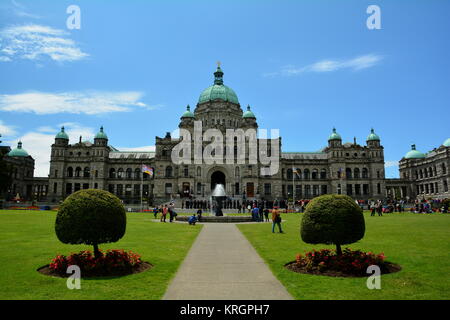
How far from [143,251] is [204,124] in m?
62.2

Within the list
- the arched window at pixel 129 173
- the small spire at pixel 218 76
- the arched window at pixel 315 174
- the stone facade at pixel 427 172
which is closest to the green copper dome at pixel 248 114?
the small spire at pixel 218 76

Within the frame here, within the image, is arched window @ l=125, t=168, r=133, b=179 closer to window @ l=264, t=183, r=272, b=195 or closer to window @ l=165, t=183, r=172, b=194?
window @ l=165, t=183, r=172, b=194

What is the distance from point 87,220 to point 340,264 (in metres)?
8.36

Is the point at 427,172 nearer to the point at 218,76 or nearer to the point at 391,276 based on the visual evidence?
the point at 218,76

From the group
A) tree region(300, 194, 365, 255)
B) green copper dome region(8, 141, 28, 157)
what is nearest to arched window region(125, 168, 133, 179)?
green copper dome region(8, 141, 28, 157)

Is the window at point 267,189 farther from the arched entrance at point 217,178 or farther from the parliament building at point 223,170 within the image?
the arched entrance at point 217,178

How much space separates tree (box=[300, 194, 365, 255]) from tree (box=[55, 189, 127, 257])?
6725 millimetres

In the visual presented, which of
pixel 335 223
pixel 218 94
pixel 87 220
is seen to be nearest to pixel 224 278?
pixel 335 223

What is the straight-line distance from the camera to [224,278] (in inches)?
374

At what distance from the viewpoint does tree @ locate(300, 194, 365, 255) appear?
10.2 meters

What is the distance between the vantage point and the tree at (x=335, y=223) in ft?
33.6
